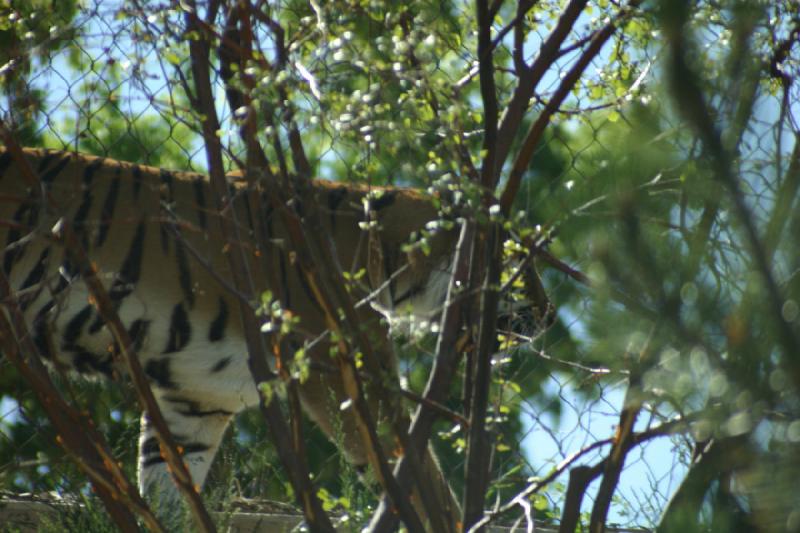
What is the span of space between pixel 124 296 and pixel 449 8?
1162 mm

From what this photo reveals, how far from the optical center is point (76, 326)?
2.52 metres

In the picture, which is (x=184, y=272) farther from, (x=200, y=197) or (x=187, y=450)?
(x=187, y=450)

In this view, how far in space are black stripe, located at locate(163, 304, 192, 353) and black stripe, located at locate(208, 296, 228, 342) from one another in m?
0.05

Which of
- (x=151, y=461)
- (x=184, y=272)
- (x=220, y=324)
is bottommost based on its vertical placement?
(x=151, y=461)

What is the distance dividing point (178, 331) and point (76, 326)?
221 mm

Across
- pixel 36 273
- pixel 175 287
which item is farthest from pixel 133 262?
pixel 36 273

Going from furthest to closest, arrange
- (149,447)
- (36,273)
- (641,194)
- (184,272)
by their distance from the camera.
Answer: (149,447), (184,272), (36,273), (641,194)

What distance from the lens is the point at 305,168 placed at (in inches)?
49.6

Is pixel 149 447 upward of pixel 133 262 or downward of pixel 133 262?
downward

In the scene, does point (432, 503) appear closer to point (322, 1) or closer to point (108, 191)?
point (322, 1)

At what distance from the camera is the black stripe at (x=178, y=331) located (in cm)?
258

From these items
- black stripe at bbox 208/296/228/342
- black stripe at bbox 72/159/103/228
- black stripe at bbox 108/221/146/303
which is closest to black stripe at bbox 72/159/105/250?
black stripe at bbox 72/159/103/228

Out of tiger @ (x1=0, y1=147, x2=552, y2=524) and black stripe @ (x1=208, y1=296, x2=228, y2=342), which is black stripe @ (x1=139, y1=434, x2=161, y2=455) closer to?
tiger @ (x1=0, y1=147, x2=552, y2=524)

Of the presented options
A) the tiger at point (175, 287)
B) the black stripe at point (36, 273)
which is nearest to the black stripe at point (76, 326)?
the tiger at point (175, 287)
